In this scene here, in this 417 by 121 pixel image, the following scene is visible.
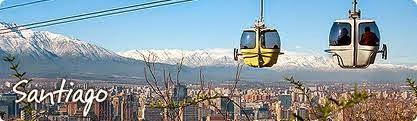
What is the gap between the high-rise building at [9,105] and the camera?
4.35 meters

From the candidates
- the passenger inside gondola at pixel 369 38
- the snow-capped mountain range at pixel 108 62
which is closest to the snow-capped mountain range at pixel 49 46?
the snow-capped mountain range at pixel 108 62

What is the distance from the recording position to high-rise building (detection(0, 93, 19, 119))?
4348mm

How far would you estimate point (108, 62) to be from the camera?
19.2ft

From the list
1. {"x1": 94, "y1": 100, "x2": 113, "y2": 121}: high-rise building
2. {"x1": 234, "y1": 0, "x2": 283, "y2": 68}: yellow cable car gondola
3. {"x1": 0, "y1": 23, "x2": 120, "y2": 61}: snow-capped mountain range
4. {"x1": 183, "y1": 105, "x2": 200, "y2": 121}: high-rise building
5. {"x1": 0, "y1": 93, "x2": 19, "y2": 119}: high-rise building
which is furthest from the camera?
{"x1": 0, "y1": 23, "x2": 120, "y2": 61}: snow-capped mountain range

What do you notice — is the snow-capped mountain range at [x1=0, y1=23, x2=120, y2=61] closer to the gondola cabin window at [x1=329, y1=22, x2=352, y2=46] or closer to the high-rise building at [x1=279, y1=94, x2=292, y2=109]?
the high-rise building at [x1=279, y1=94, x2=292, y2=109]

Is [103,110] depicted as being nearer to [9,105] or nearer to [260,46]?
[9,105]

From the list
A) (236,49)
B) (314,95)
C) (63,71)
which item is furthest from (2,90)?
(314,95)

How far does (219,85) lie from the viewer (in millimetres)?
4477

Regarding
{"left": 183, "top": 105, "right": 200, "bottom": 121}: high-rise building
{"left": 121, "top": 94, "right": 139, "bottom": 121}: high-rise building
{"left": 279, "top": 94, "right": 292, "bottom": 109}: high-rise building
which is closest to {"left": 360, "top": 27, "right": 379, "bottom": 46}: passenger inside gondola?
{"left": 279, "top": 94, "right": 292, "bottom": 109}: high-rise building

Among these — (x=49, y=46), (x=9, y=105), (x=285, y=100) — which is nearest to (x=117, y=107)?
(x=9, y=105)

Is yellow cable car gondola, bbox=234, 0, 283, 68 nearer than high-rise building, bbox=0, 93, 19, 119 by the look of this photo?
Yes

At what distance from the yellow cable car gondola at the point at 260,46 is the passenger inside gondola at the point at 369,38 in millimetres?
427

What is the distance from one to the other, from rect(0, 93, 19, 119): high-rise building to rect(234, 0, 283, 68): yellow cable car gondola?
131 centimetres

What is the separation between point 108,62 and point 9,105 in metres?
1.36
